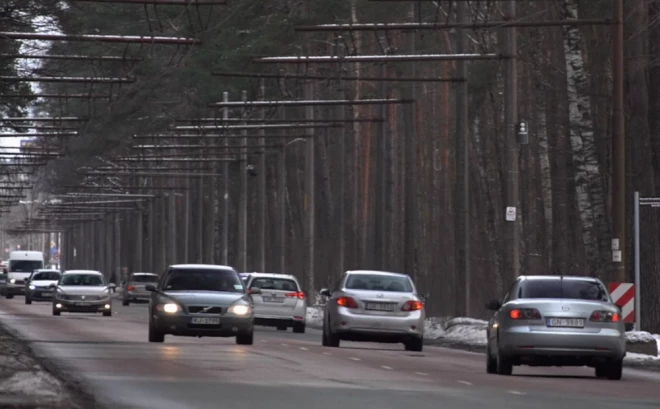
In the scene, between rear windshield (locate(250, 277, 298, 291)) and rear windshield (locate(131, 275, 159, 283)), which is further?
rear windshield (locate(131, 275, 159, 283))

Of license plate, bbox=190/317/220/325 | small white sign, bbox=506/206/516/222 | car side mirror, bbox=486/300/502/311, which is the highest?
small white sign, bbox=506/206/516/222

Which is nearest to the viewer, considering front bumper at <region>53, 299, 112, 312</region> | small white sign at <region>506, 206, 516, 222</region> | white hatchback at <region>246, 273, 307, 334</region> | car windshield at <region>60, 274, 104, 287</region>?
small white sign at <region>506, 206, 516, 222</region>

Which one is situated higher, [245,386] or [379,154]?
[379,154]

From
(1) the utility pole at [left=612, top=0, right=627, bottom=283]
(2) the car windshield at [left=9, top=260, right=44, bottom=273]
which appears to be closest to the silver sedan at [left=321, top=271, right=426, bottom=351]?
(1) the utility pole at [left=612, top=0, right=627, bottom=283]

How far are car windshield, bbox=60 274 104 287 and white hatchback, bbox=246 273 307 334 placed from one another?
12.0 meters

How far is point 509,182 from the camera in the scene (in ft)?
127

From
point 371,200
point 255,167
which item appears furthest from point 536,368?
point 371,200

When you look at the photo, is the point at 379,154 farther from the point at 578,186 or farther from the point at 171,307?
the point at 171,307

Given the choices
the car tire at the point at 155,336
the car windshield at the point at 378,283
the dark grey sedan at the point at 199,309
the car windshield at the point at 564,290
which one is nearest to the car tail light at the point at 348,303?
the car windshield at the point at 378,283

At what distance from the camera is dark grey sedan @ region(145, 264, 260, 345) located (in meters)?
32.6

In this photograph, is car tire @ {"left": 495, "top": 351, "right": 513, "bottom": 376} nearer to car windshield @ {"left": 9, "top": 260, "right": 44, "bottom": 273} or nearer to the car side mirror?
the car side mirror

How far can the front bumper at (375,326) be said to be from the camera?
33.6 meters

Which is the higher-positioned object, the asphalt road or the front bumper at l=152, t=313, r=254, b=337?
the front bumper at l=152, t=313, r=254, b=337

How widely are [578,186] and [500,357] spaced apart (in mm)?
15698
